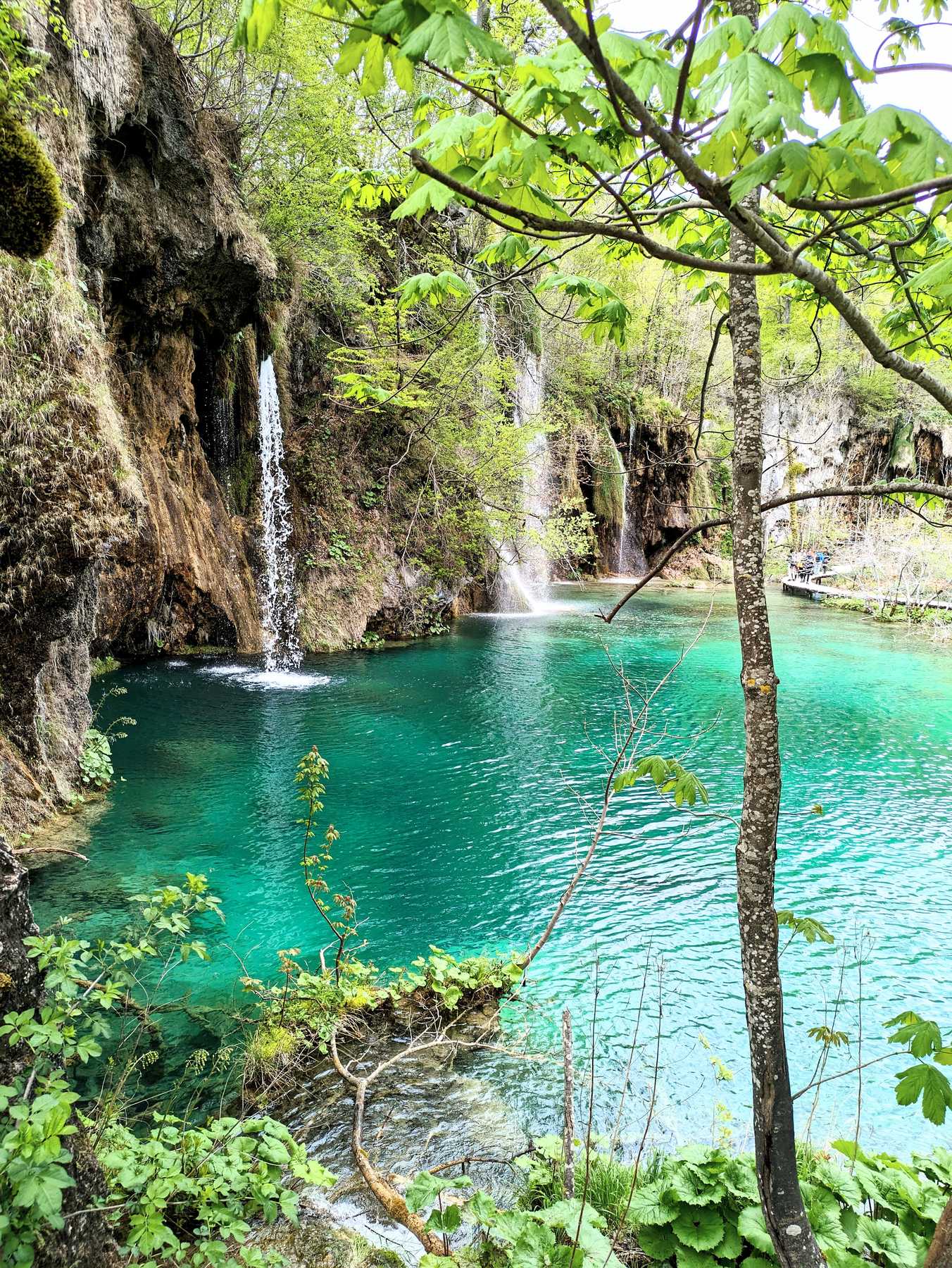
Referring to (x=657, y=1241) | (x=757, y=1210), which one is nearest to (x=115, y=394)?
(x=657, y=1241)

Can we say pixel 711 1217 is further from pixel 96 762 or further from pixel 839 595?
pixel 839 595

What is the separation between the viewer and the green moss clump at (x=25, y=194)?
519 centimetres

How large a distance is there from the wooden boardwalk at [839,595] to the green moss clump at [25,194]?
25.0 m

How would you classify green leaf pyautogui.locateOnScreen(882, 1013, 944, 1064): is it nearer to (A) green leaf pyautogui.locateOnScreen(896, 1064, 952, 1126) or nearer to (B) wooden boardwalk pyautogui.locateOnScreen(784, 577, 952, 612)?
(A) green leaf pyautogui.locateOnScreen(896, 1064, 952, 1126)

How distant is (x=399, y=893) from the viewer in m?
6.68

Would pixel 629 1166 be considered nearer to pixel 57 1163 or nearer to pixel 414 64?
pixel 57 1163

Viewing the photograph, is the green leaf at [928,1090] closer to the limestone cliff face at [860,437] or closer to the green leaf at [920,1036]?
the green leaf at [920,1036]

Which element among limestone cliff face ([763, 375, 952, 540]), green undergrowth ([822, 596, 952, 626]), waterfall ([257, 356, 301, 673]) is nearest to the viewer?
waterfall ([257, 356, 301, 673])

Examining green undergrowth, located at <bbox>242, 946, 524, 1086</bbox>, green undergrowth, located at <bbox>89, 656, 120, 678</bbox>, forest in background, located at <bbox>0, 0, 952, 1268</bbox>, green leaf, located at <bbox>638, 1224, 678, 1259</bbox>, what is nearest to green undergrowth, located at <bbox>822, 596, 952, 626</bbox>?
forest in background, located at <bbox>0, 0, 952, 1268</bbox>

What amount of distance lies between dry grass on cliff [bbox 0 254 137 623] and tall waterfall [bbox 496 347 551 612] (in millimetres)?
14463

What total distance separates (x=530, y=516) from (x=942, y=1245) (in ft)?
67.3

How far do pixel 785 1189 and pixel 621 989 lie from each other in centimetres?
343

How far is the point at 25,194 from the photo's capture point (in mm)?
5414

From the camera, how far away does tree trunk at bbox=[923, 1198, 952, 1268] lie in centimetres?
173
